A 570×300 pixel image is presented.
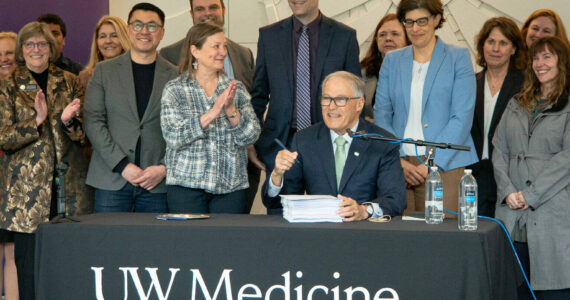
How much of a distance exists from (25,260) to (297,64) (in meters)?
1.91

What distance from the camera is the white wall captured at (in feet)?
18.5

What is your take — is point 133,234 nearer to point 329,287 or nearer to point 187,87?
point 329,287

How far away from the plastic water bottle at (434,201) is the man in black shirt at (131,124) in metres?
1.59

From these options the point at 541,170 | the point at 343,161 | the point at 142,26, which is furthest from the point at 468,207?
the point at 142,26

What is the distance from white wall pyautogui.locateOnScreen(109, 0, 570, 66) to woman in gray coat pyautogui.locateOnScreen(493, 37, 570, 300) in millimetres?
1709

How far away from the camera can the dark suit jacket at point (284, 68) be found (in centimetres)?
412

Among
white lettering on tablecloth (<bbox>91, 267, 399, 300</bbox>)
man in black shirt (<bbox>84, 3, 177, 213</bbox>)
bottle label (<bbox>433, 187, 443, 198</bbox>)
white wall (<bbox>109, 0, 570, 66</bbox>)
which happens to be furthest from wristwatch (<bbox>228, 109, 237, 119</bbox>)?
white wall (<bbox>109, 0, 570, 66</bbox>)

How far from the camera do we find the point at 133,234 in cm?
294

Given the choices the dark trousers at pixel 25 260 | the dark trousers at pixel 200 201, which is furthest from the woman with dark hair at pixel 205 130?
the dark trousers at pixel 25 260

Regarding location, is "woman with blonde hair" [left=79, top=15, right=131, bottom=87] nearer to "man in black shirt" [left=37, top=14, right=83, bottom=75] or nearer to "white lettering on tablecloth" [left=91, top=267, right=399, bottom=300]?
"man in black shirt" [left=37, top=14, right=83, bottom=75]

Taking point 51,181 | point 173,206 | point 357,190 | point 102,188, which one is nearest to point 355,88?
point 357,190

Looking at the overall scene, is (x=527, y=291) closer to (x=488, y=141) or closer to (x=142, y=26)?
(x=488, y=141)

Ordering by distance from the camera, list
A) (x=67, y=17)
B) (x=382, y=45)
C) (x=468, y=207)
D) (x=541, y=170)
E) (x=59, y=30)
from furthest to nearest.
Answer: (x=67, y=17)
(x=59, y=30)
(x=382, y=45)
(x=541, y=170)
(x=468, y=207)

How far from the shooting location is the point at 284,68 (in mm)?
4152
